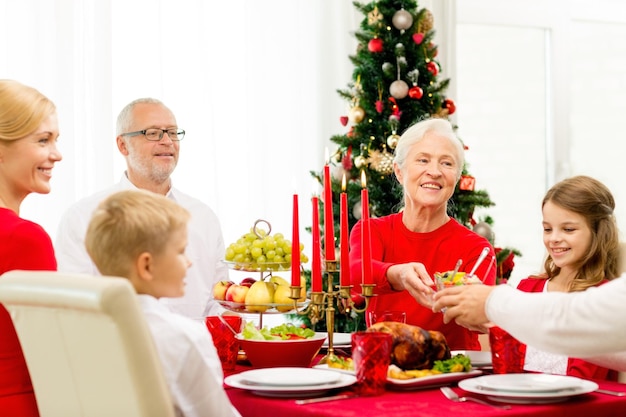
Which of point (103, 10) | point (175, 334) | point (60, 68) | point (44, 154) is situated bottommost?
point (175, 334)

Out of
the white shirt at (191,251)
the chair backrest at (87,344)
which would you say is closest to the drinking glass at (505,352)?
the chair backrest at (87,344)

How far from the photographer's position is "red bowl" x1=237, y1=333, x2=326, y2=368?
223 centimetres

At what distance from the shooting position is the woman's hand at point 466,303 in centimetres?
205

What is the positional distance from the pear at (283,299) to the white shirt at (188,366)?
1.95 ft

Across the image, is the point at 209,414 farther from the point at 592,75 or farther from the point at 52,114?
the point at 592,75

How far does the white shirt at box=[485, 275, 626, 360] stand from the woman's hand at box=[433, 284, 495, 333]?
0.11 metres

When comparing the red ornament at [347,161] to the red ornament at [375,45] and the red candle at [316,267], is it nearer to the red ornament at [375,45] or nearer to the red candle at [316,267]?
the red ornament at [375,45]

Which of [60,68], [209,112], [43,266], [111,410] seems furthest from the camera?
[209,112]

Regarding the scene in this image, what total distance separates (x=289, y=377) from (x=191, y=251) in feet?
5.51

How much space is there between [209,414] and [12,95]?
3.31 feet

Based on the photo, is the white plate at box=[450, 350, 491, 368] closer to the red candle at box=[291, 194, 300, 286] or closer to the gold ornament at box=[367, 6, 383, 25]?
the red candle at box=[291, 194, 300, 286]

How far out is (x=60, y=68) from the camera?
432 centimetres

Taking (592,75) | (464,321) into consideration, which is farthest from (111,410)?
(592,75)

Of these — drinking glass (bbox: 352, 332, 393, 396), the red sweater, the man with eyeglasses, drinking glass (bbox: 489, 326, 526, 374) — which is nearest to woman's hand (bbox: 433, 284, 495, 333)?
drinking glass (bbox: 489, 326, 526, 374)
